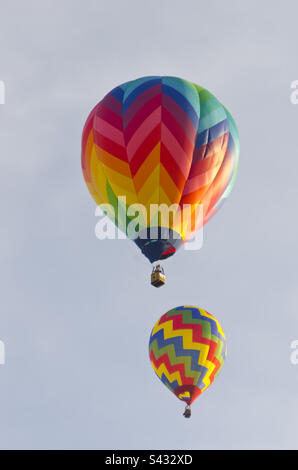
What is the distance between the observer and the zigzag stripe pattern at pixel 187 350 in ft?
118

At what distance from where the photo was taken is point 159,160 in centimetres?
3244

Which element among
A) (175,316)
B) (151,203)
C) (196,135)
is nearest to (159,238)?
(151,203)

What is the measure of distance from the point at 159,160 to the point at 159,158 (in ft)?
0.18

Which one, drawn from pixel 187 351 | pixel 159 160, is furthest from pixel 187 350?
pixel 159 160

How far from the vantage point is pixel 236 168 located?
3441 cm

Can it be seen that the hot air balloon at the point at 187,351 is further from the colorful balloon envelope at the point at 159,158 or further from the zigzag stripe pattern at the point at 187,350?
the colorful balloon envelope at the point at 159,158

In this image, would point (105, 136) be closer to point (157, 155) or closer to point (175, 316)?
point (157, 155)

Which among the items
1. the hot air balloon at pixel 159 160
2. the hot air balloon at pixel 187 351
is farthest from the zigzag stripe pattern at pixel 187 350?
the hot air balloon at pixel 159 160

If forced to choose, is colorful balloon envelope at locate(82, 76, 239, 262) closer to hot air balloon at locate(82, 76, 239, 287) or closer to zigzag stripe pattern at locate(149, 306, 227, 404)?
hot air balloon at locate(82, 76, 239, 287)

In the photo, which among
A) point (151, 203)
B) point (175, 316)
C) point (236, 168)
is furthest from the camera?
point (175, 316)

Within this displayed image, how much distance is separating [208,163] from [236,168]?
1.78 m

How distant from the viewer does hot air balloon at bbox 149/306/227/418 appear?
118 ft

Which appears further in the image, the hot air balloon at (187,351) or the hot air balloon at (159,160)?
the hot air balloon at (187,351)

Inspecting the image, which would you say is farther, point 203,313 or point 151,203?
point 203,313
